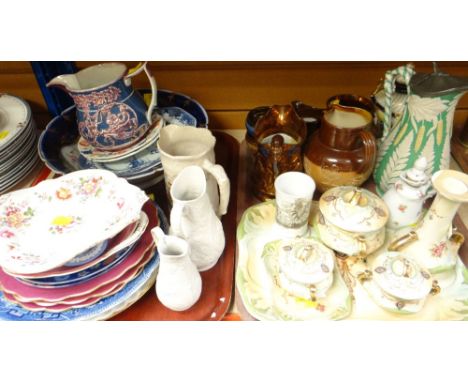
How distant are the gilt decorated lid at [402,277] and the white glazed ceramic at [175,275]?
290mm

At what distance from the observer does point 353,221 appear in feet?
1.99

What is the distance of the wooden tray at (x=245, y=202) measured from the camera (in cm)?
60

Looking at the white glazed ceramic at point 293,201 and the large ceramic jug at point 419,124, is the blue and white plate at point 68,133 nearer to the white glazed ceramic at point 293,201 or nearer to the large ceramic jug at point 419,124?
the white glazed ceramic at point 293,201

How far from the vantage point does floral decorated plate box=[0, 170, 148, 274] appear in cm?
54

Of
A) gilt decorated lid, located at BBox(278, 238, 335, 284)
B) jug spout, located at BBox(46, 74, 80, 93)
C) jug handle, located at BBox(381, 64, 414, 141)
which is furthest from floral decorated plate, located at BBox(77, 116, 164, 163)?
jug handle, located at BBox(381, 64, 414, 141)

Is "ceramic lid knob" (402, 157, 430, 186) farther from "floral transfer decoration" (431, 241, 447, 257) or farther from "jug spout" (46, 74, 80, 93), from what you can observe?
"jug spout" (46, 74, 80, 93)

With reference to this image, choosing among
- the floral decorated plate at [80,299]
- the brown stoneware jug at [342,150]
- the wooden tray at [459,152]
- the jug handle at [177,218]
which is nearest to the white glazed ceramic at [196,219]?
the jug handle at [177,218]

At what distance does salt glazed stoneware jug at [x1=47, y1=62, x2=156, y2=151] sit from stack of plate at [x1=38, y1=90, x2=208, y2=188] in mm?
22

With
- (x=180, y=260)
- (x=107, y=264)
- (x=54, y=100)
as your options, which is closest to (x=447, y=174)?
(x=180, y=260)

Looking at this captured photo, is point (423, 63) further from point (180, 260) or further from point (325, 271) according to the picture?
point (180, 260)

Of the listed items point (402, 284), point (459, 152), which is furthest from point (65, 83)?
point (459, 152)

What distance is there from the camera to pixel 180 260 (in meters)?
0.51
